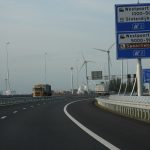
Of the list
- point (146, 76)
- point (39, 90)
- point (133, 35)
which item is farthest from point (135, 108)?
point (39, 90)

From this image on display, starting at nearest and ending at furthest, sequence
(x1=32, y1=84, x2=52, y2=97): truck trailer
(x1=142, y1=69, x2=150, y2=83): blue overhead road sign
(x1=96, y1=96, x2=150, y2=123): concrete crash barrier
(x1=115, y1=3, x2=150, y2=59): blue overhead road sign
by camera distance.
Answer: (x1=96, y1=96, x2=150, y2=123): concrete crash barrier < (x1=115, y1=3, x2=150, y2=59): blue overhead road sign < (x1=142, y1=69, x2=150, y2=83): blue overhead road sign < (x1=32, y1=84, x2=52, y2=97): truck trailer

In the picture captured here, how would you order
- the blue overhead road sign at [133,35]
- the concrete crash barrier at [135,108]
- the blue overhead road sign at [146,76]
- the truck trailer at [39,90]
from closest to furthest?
the concrete crash barrier at [135,108], the blue overhead road sign at [133,35], the blue overhead road sign at [146,76], the truck trailer at [39,90]

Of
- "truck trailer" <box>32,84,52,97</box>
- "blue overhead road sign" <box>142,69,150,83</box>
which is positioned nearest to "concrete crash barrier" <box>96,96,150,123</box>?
"blue overhead road sign" <box>142,69,150,83</box>

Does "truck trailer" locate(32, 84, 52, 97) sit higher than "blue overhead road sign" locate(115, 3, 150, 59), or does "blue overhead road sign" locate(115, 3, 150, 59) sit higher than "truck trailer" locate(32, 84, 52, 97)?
"blue overhead road sign" locate(115, 3, 150, 59)

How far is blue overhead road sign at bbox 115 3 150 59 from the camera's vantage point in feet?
134

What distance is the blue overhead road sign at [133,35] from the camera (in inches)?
1610

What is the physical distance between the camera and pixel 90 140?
16547 mm

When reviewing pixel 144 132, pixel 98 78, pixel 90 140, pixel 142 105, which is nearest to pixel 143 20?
pixel 142 105

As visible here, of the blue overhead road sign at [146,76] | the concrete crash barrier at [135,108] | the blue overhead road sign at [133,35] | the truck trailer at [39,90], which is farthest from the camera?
the truck trailer at [39,90]

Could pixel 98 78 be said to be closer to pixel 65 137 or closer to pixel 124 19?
pixel 124 19

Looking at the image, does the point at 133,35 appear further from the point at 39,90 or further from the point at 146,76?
the point at 39,90

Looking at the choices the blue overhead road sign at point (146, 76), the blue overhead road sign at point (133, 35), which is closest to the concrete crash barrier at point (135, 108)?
the blue overhead road sign at point (133, 35)

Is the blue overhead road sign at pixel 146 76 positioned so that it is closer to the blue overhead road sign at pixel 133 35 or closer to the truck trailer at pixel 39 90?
the blue overhead road sign at pixel 133 35

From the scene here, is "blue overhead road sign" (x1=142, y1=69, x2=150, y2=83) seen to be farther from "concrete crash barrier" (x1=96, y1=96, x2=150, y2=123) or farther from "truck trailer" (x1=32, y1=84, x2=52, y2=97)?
"truck trailer" (x1=32, y1=84, x2=52, y2=97)
